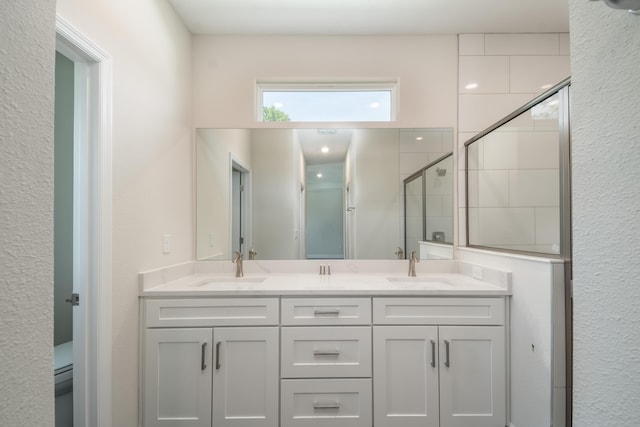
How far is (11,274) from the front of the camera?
1.60 ft

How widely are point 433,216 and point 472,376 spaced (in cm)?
103

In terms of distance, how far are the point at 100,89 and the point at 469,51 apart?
2.30m

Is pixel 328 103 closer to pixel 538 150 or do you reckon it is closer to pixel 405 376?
pixel 538 150

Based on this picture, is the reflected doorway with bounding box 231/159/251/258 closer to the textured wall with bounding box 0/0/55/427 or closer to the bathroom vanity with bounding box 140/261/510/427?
the bathroom vanity with bounding box 140/261/510/427

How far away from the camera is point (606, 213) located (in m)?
0.60

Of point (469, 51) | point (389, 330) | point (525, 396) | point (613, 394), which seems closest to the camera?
point (613, 394)

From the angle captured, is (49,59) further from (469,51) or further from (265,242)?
(469,51)

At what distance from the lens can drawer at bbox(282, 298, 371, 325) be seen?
1590mm

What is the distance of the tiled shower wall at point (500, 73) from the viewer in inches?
83.3

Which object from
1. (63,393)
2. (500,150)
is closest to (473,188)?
(500,150)

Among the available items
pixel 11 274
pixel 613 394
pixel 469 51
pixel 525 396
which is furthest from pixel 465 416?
pixel 469 51

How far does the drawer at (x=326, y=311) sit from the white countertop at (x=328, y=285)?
0.13 ft

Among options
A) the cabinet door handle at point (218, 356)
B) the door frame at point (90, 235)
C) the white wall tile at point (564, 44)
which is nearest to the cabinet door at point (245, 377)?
the cabinet door handle at point (218, 356)

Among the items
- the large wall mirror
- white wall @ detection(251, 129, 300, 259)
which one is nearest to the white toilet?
the large wall mirror
